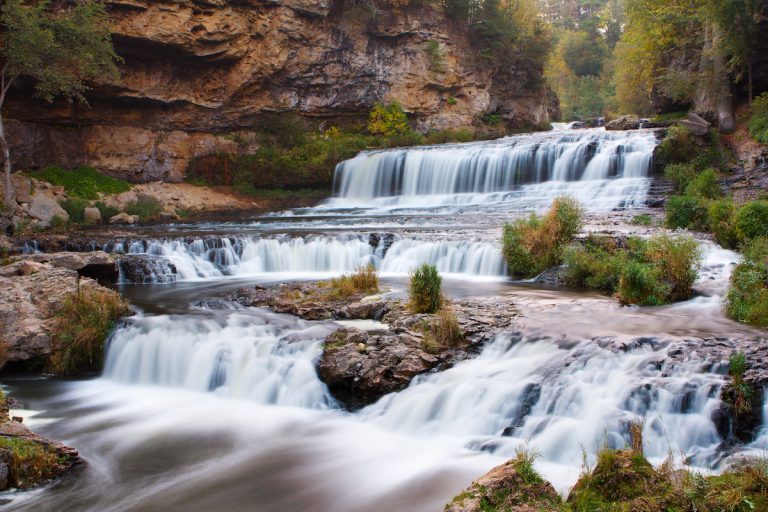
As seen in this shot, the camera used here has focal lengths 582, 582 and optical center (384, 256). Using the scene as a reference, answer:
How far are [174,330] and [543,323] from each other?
6068 mm

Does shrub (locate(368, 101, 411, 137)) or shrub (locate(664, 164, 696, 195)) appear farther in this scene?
shrub (locate(368, 101, 411, 137))

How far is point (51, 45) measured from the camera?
2020 cm

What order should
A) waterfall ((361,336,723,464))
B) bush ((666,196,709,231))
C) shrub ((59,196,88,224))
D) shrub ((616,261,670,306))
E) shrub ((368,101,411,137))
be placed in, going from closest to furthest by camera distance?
waterfall ((361,336,723,464)) < shrub ((616,261,670,306)) < bush ((666,196,709,231)) < shrub ((59,196,88,224)) < shrub ((368,101,411,137))

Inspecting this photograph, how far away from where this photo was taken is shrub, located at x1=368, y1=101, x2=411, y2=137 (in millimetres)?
32719

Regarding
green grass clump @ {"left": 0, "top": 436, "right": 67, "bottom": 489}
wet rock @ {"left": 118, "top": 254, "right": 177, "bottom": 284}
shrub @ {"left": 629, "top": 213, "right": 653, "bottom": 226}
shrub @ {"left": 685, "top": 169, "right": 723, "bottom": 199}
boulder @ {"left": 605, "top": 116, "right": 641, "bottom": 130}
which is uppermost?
boulder @ {"left": 605, "top": 116, "right": 641, "bottom": 130}

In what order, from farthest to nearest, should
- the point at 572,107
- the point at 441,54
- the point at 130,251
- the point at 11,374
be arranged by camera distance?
1. the point at 572,107
2. the point at 441,54
3. the point at 130,251
4. the point at 11,374

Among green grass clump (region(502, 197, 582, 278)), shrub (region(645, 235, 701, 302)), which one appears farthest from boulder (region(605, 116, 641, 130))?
shrub (region(645, 235, 701, 302))

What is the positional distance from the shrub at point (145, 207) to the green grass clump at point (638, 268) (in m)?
18.7

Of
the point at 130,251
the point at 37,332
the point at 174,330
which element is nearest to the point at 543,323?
the point at 174,330

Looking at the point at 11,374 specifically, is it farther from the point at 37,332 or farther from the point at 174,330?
the point at 174,330

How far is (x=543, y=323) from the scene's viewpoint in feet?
28.7

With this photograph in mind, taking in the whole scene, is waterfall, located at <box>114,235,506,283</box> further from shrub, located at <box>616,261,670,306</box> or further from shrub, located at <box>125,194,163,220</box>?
shrub, located at <box>125,194,163,220</box>

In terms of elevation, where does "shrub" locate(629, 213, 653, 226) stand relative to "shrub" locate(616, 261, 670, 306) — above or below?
above

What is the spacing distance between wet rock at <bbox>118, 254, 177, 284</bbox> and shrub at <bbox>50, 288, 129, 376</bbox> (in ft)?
15.8
